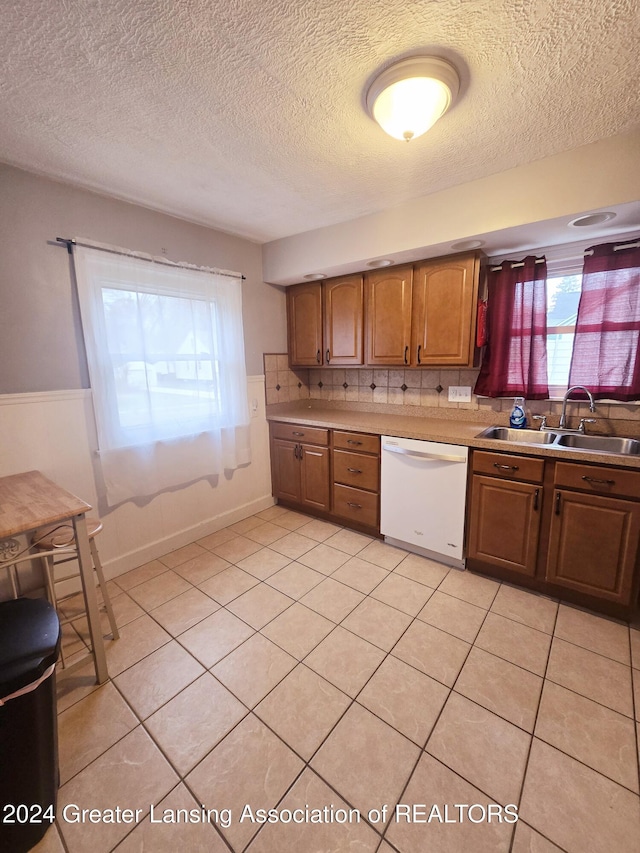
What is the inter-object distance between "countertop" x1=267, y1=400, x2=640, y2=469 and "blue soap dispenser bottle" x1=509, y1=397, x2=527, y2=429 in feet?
0.45

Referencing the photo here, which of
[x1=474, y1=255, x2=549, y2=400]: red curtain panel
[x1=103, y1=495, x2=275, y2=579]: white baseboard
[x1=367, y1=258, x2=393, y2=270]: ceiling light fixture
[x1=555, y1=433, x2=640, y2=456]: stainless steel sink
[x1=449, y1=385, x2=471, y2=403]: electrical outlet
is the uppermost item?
[x1=367, y1=258, x2=393, y2=270]: ceiling light fixture

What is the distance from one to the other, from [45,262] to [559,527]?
10.2ft

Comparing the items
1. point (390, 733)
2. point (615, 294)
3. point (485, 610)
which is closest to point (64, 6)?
point (390, 733)

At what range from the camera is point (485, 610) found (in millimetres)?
1949

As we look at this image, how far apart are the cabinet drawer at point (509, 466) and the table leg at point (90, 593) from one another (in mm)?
2039

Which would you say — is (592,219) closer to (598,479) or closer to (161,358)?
(598,479)

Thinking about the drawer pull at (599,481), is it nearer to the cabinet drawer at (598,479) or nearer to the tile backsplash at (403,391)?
the cabinet drawer at (598,479)

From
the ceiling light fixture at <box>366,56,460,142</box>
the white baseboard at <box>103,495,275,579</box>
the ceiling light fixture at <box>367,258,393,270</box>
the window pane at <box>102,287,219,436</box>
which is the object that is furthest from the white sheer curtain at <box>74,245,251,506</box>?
the ceiling light fixture at <box>366,56,460,142</box>

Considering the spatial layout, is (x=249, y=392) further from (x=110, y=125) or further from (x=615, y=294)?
(x=615, y=294)

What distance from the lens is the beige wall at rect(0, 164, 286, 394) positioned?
1.76 meters

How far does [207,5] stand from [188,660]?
241 centimetres

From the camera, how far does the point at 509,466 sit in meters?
2.02

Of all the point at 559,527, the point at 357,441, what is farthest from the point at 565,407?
the point at 357,441

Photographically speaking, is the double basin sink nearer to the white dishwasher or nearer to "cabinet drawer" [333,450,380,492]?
the white dishwasher
